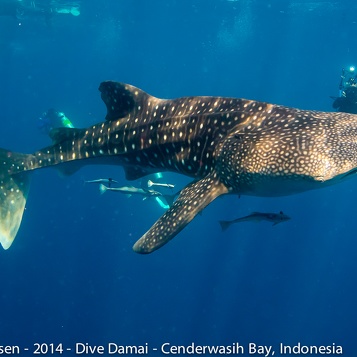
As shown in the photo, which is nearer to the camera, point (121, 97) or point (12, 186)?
point (121, 97)

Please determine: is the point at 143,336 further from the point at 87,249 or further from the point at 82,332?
the point at 87,249

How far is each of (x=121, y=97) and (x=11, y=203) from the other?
2839mm

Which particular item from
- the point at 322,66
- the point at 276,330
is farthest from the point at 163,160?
the point at 322,66

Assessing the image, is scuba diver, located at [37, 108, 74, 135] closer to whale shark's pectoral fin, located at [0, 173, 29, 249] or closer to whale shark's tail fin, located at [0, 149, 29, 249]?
whale shark's tail fin, located at [0, 149, 29, 249]

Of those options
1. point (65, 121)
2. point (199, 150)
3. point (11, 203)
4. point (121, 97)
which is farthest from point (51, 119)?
point (199, 150)

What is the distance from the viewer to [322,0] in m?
34.8

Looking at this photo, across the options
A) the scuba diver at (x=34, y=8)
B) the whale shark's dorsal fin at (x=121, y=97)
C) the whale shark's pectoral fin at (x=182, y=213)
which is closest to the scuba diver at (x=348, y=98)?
the whale shark's dorsal fin at (x=121, y=97)

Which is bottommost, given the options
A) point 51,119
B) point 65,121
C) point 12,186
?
point 12,186

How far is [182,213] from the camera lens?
215 inches

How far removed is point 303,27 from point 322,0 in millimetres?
15871

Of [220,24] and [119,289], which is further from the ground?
[220,24]

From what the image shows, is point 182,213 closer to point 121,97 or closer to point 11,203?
point 121,97

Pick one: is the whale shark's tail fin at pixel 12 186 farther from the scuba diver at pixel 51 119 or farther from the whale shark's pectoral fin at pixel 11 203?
the scuba diver at pixel 51 119

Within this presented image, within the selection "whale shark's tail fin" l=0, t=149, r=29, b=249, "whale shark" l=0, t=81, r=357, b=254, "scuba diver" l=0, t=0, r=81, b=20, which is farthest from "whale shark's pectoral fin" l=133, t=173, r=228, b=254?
"scuba diver" l=0, t=0, r=81, b=20
